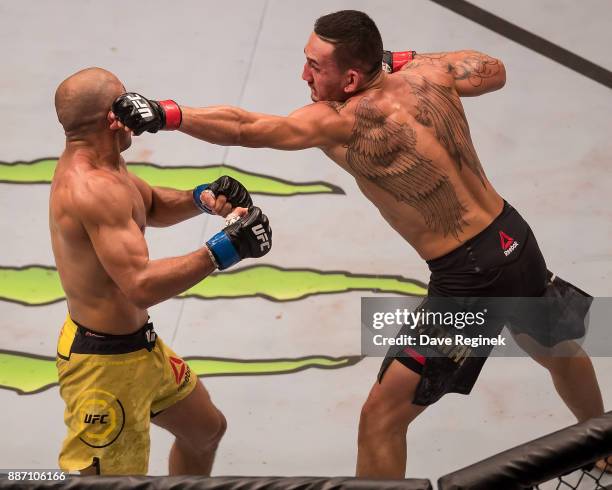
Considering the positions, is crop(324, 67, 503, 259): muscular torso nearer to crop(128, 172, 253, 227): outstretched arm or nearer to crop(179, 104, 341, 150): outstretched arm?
crop(179, 104, 341, 150): outstretched arm

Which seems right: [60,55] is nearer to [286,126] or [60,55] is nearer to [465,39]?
[465,39]

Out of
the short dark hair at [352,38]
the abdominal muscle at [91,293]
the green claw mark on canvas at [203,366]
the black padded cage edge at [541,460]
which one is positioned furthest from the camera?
the green claw mark on canvas at [203,366]

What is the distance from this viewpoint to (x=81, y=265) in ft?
11.9

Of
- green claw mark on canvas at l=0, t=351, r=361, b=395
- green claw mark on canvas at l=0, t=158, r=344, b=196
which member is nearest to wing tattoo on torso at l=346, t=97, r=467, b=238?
green claw mark on canvas at l=0, t=351, r=361, b=395

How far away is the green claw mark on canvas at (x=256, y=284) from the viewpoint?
5203mm

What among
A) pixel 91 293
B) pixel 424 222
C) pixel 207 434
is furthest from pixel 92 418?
pixel 424 222

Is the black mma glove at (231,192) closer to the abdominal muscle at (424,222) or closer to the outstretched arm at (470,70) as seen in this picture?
the abdominal muscle at (424,222)

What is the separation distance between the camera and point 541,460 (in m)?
2.96

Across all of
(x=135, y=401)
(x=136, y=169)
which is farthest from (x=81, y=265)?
(x=136, y=169)

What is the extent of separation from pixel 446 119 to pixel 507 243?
1.72 feet

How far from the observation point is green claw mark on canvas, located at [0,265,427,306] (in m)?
5.20

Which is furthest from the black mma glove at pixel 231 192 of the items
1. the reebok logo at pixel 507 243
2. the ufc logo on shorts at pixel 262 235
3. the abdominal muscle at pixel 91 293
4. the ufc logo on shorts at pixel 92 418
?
the reebok logo at pixel 507 243

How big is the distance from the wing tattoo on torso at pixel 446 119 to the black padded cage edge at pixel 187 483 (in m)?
1.55

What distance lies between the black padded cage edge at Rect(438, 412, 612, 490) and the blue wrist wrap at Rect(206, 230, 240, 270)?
106 cm
